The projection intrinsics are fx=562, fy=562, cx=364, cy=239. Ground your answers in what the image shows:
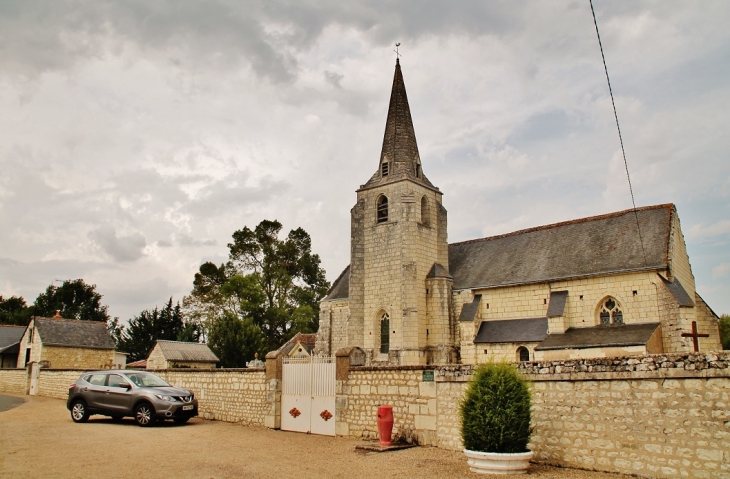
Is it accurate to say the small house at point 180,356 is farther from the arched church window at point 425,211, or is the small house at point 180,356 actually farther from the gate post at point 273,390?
the gate post at point 273,390

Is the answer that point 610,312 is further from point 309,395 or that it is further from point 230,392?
point 230,392

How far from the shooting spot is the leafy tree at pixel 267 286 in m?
47.7

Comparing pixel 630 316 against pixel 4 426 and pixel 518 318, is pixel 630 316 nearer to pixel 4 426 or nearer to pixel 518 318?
pixel 518 318

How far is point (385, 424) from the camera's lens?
1140 centimetres

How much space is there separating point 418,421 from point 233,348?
30.5 m

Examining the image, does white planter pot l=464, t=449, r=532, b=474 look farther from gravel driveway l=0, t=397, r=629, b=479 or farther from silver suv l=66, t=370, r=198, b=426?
silver suv l=66, t=370, r=198, b=426

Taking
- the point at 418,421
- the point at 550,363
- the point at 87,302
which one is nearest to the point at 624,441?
the point at 550,363

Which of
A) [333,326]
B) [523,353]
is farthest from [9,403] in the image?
[523,353]

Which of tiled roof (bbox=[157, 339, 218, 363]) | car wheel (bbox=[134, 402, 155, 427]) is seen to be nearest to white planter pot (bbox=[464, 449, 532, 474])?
car wheel (bbox=[134, 402, 155, 427])

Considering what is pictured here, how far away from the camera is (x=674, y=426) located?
8250mm

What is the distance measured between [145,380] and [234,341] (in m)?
25.5

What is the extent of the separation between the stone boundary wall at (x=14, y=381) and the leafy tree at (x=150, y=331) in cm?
1888

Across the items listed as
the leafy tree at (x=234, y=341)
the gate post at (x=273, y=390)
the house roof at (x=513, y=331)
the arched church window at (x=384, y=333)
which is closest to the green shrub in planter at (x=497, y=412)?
Result: the gate post at (x=273, y=390)

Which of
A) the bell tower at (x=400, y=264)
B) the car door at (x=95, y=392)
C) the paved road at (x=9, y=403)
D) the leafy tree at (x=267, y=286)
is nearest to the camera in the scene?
the car door at (x=95, y=392)
